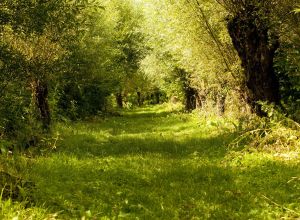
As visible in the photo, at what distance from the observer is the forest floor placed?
9.61m

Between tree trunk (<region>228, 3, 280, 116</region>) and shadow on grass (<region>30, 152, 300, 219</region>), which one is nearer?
shadow on grass (<region>30, 152, 300, 219</region>)

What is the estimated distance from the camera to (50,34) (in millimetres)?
18250

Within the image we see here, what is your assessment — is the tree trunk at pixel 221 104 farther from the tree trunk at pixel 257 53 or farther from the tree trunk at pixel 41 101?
the tree trunk at pixel 41 101

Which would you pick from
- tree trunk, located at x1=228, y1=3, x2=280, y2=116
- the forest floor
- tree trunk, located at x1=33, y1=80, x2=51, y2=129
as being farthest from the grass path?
tree trunk, located at x1=33, y1=80, x2=51, y2=129

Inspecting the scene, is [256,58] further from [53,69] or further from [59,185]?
[59,185]

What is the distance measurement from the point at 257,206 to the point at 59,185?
5.01m

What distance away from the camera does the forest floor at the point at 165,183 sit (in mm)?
9609

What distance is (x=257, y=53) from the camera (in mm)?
17594

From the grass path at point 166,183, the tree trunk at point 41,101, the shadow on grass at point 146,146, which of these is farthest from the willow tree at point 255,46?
the tree trunk at point 41,101

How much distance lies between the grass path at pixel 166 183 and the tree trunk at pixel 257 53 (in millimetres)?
2740

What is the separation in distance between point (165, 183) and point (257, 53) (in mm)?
8044

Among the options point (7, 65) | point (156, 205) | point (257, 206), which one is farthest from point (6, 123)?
point (257, 206)

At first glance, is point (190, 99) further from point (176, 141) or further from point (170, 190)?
point (170, 190)

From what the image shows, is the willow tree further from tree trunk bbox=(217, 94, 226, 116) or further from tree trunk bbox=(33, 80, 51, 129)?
tree trunk bbox=(217, 94, 226, 116)
